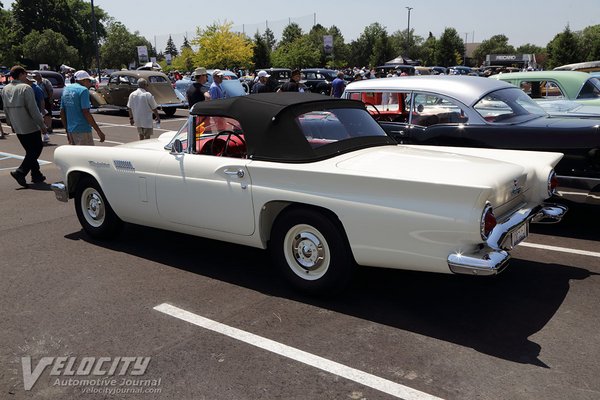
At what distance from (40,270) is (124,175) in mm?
1159

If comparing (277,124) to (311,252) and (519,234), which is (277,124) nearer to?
(311,252)

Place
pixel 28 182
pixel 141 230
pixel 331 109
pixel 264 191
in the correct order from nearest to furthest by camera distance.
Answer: pixel 264 191
pixel 331 109
pixel 141 230
pixel 28 182

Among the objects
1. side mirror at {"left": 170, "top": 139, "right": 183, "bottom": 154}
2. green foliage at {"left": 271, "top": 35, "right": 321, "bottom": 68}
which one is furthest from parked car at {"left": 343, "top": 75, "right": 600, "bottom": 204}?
green foliage at {"left": 271, "top": 35, "right": 321, "bottom": 68}

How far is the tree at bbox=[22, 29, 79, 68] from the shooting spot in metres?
65.7

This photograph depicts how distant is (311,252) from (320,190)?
50 cm

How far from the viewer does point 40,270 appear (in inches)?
193

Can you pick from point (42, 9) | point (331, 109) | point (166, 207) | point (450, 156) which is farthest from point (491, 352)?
point (42, 9)

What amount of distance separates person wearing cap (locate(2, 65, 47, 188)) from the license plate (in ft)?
24.8

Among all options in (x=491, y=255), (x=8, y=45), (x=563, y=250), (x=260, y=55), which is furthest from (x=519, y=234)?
(x=8, y=45)

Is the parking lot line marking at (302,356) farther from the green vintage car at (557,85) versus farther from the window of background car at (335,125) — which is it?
the green vintage car at (557,85)

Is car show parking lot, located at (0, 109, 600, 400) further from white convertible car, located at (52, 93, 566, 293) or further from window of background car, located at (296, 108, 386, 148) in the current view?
window of background car, located at (296, 108, 386, 148)

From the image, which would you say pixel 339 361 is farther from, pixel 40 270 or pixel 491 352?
pixel 40 270

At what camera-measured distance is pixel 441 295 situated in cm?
425

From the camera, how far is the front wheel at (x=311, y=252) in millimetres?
3877
